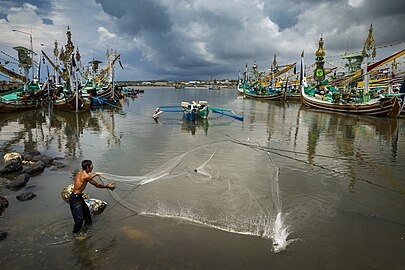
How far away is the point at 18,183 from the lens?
7.80 m

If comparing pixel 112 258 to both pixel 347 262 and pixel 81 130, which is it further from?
pixel 81 130

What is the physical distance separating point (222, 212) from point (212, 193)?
1124 mm

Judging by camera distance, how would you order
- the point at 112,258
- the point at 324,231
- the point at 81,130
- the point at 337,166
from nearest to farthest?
the point at 112,258
the point at 324,231
the point at 337,166
the point at 81,130

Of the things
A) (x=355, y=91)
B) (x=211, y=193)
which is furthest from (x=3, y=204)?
(x=355, y=91)

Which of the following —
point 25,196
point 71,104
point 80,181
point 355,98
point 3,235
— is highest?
point 355,98

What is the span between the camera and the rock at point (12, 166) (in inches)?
342

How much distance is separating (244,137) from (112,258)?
12.2 meters

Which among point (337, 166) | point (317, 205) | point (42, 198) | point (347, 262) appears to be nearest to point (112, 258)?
point (42, 198)

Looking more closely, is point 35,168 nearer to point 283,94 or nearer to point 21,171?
point 21,171

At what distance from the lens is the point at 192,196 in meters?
7.33

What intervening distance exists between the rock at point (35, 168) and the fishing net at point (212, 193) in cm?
308

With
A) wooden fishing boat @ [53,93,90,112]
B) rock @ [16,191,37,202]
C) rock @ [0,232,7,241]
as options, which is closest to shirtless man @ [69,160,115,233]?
rock @ [0,232,7,241]

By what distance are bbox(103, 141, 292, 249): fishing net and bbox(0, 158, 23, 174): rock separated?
373 centimetres


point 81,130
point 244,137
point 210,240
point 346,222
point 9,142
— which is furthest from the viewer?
point 81,130
